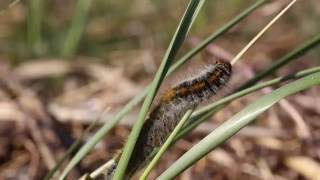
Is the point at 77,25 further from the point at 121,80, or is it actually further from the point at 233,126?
the point at 233,126

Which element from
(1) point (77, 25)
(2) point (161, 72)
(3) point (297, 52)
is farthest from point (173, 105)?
(1) point (77, 25)

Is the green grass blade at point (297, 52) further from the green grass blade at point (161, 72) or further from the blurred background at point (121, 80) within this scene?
the green grass blade at point (161, 72)

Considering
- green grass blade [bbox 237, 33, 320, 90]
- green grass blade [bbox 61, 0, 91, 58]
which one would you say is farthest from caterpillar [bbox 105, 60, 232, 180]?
green grass blade [bbox 61, 0, 91, 58]

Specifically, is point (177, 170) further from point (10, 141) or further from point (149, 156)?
point (10, 141)

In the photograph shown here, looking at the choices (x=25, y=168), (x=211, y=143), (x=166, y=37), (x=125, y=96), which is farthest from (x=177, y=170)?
(x=166, y=37)

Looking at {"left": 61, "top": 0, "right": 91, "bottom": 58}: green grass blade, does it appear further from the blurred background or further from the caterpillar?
the caterpillar

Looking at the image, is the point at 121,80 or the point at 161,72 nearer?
the point at 161,72

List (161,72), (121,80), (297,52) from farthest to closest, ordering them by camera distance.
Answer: (121,80) < (297,52) < (161,72)
